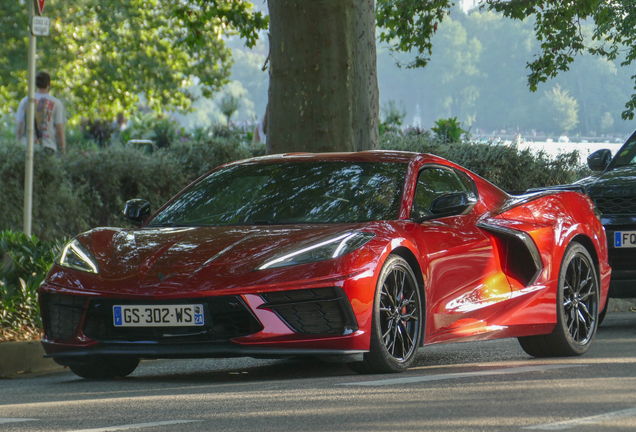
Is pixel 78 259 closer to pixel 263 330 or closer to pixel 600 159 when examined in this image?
pixel 263 330

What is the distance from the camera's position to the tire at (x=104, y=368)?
252 inches

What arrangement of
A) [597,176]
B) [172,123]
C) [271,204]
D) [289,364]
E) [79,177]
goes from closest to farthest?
[271,204]
[289,364]
[597,176]
[79,177]
[172,123]

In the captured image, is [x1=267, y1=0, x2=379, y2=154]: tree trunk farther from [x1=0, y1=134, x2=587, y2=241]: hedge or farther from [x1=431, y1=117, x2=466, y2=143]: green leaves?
[x1=431, y1=117, x2=466, y2=143]: green leaves

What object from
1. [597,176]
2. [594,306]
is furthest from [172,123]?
[594,306]

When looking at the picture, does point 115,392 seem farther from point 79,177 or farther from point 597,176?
point 79,177

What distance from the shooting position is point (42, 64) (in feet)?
135

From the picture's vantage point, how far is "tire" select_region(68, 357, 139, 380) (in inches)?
252

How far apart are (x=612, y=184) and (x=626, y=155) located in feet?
5.26

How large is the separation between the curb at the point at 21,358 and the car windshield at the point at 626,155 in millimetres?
6042

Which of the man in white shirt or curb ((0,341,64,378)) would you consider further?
the man in white shirt

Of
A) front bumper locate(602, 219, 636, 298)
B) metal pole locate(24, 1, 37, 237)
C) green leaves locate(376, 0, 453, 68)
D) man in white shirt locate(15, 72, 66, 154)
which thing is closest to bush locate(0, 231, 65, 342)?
metal pole locate(24, 1, 37, 237)

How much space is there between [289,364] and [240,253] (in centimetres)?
156

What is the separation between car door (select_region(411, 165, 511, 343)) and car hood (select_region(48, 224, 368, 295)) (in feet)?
1.94

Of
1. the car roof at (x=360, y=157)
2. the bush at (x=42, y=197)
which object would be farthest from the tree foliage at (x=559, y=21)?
the car roof at (x=360, y=157)
